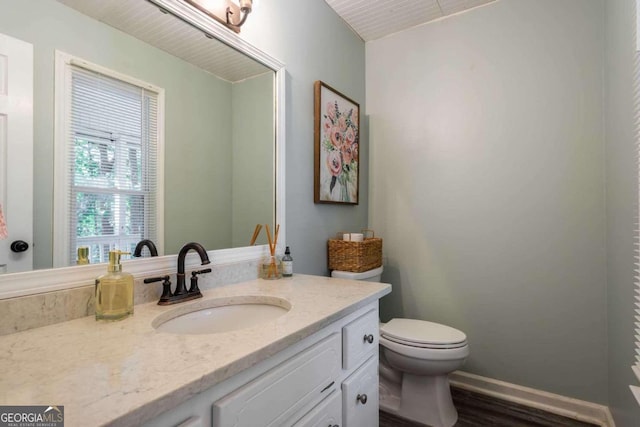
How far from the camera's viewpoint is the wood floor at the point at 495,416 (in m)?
1.65

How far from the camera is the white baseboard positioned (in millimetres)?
1655

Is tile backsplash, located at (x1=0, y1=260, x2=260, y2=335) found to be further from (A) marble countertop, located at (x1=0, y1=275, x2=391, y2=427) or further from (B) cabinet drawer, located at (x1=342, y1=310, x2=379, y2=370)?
(B) cabinet drawer, located at (x1=342, y1=310, x2=379, y2=370)

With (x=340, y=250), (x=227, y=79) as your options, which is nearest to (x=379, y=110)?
(x=340, y=250)

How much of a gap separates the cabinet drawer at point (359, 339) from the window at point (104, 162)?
70 centimetres

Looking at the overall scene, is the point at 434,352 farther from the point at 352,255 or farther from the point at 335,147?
the point at 335,147

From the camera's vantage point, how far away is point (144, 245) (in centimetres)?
102

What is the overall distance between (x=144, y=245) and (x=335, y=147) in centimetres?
128

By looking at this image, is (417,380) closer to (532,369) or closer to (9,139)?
(532,369)

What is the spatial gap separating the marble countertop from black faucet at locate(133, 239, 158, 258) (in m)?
0.17

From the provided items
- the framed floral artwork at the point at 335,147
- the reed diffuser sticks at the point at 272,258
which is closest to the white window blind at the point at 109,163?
the reed diffuser sticks at the point at 272,258

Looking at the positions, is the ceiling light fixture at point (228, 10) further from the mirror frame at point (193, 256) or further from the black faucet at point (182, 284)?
the black faucet at point (182, 284)

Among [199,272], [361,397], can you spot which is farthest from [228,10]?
[361,397]

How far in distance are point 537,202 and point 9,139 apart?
2264mm

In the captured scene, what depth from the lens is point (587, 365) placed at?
169cm
